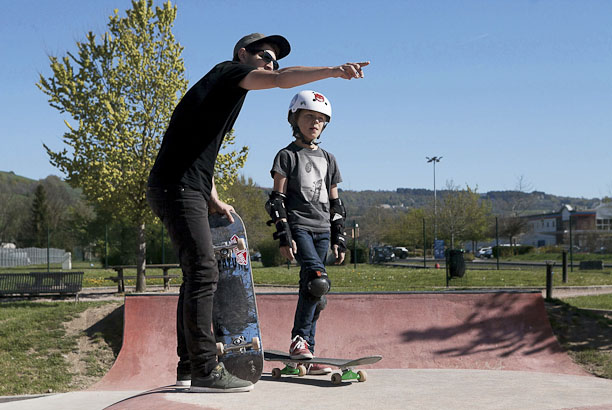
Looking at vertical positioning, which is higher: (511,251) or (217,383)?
(217,383)

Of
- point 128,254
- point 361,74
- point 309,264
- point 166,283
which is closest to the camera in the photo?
point 361,74

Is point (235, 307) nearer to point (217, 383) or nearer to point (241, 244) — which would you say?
point (241, 244)

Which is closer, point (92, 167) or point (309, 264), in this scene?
point (309, 264)

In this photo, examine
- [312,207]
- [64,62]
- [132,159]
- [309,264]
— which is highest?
[64,62]

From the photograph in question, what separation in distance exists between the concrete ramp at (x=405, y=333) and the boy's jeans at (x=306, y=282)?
173 cm

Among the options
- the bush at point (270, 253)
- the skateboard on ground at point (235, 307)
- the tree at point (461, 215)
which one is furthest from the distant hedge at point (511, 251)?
the skateboard on ground at point (235, 307)

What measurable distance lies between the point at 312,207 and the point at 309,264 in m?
0.47

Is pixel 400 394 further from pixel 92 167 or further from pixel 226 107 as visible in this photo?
pixel 92 167

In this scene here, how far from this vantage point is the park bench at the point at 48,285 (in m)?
14.7

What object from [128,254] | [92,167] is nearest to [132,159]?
[92,167]

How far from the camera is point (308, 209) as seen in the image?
16.8ft

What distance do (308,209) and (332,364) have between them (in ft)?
3.97

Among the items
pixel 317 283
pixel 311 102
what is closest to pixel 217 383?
pixel 317 283

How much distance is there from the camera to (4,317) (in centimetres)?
1143
